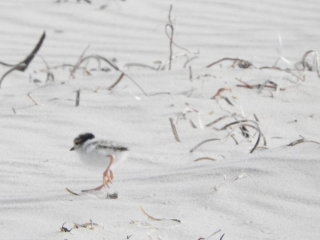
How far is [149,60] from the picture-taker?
7.53m

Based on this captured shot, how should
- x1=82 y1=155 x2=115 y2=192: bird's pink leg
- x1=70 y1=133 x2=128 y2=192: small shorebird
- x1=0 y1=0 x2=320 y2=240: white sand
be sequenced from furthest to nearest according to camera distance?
x1=70 y1=133 x2=128 y2=192: small shorebird, x1=82 y1=155 x2=115 y2=192: bird's pink leg, x1=0 y1=0 x2=320 y2=240: white sand

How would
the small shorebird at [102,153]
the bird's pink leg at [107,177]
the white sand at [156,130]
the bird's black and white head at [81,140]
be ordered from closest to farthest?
1. the white sand at [156,130]
2. the bird's pink leg at [107,177]
3. the small shorebird at [102,153]
4. the bird's black and white head at [81,140]

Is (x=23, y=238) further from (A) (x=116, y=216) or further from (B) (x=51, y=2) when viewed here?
(B) (x=51, y=2)

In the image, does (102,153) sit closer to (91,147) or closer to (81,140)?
(91,147)

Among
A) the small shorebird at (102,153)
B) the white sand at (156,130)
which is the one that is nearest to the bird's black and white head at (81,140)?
the small shorebird at (102,153)

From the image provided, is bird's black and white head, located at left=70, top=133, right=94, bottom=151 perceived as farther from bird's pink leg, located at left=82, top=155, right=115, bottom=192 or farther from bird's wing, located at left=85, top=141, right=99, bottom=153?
bird's pink leg, located at left=82, top=155, right=115, bottom=192

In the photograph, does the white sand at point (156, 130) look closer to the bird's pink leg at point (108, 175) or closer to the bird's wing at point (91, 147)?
the bird's pink leg at point (108, 175)

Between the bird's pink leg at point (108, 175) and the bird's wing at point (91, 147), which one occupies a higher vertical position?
the bird's wing at point (91, 147)

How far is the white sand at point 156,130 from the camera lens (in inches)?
116

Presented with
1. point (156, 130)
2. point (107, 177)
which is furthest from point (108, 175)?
point (156, 130)

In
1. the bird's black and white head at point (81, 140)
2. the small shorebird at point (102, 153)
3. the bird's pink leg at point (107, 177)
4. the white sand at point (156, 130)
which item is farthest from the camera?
the bird's black and white head at point (81, 140)

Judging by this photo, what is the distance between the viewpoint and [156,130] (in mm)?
4691

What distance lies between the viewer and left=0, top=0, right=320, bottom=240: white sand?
9.67ft

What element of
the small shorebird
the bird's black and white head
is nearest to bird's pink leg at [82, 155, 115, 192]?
the small shorebird
